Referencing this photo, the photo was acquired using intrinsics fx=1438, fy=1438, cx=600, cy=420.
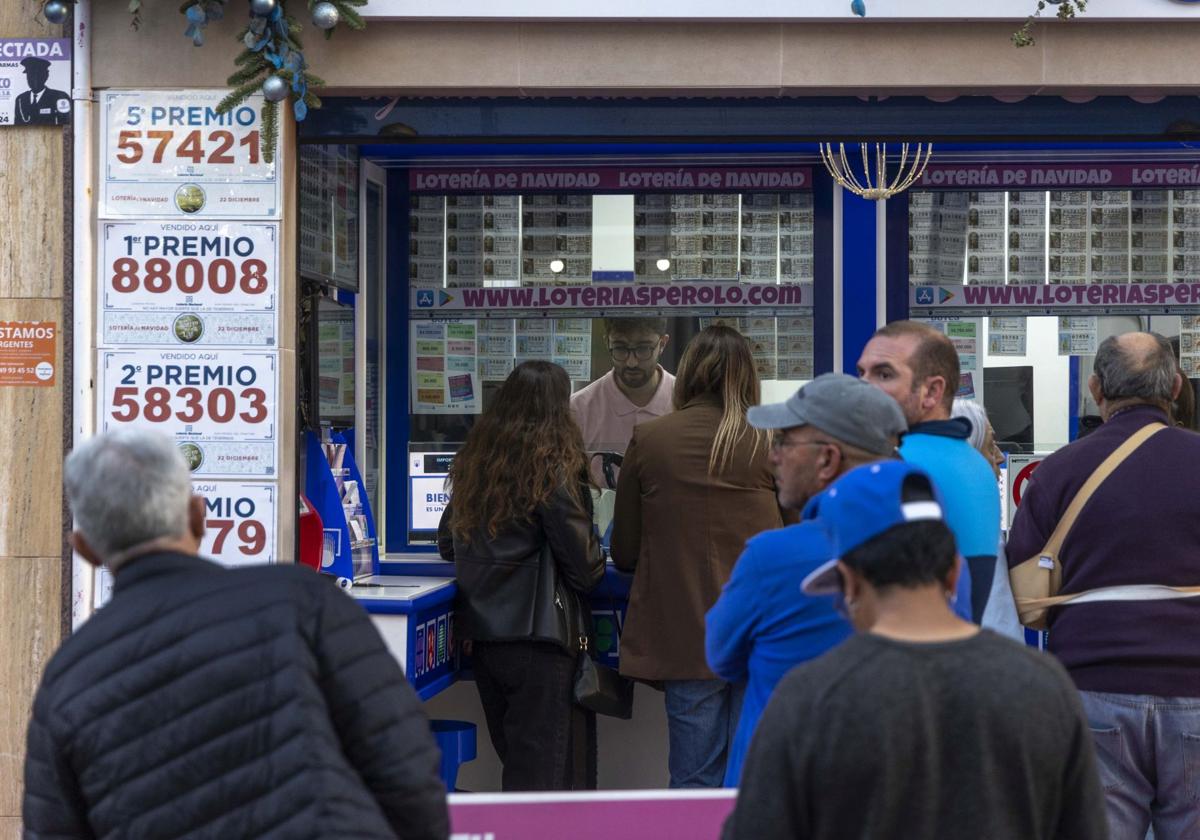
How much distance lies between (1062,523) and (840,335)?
2703 mm

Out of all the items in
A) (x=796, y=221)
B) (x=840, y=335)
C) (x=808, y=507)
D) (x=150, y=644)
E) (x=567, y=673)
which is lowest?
(x=567, y=673)

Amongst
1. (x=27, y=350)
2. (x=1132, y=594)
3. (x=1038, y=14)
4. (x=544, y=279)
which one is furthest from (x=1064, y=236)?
(x=27, y=350)

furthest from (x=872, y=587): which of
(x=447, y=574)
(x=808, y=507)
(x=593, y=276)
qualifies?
(x=593, y=276)

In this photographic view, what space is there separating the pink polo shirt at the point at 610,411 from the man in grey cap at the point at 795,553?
346 cm

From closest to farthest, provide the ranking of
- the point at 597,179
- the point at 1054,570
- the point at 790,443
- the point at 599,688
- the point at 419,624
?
1. the point at 790,443
2. the point at 1054,570
3. the point at 599,688
4. the point at 419,624
5. the point at 597,179

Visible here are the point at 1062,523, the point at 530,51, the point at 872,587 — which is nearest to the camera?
the point at 872,587

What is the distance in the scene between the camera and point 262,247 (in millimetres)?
4742

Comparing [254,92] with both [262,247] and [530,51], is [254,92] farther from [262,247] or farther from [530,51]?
[530,51]

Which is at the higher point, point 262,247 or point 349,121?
point 349,121

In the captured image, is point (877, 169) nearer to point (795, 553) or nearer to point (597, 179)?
point (597, 179)

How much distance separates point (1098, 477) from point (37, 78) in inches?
140

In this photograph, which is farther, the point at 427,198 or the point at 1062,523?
the point at 427,198

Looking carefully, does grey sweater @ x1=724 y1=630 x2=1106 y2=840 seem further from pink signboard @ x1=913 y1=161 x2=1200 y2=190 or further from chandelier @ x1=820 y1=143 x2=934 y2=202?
pink signboard @ x1=913 y1=161 x2=1200 y2=190

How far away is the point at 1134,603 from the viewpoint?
342 cm
